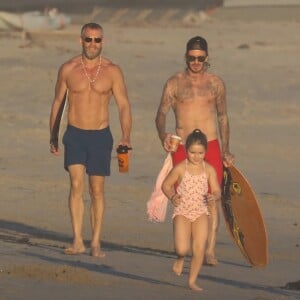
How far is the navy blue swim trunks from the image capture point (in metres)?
11.2

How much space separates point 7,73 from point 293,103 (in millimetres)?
5457

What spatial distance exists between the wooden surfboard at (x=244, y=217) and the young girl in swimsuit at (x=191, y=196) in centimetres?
102

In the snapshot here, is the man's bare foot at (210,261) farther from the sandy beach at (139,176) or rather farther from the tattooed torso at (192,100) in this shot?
the tattooed torso at (192,100)

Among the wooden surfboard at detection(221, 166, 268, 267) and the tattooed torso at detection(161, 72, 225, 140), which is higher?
the tattooed torso at detection(161, 72, 225, 140)

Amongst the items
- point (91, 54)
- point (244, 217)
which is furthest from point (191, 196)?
point (91, 54)

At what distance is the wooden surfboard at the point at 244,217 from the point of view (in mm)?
10562

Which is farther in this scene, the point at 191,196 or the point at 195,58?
the point at 195,58

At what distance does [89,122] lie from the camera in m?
11.2

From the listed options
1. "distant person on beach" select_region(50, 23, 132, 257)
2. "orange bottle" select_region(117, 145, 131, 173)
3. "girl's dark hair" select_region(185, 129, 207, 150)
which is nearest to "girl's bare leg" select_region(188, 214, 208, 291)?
"girl's dark hair" select_region(185, 129, 207, 150)

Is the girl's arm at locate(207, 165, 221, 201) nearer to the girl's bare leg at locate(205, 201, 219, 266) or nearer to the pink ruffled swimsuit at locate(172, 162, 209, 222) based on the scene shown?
the pink ruffled swimsuit at locate(172, 162, 209, 222)

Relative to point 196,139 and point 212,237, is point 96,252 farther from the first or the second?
point 196,139

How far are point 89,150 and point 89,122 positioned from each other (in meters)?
0.22

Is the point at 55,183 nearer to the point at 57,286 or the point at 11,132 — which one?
the point at 11,132

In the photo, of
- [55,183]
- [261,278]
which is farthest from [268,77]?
[261,278]
